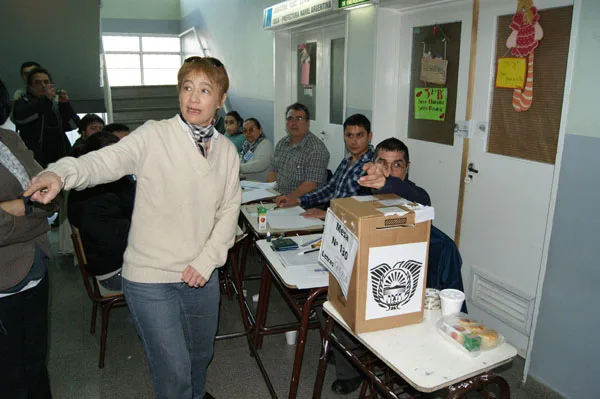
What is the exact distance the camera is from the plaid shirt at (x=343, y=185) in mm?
2867

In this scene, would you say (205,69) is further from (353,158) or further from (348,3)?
(348,3)

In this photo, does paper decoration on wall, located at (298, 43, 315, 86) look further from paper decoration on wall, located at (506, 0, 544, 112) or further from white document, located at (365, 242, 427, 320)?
white document, located at (365, 242, 427, 320)

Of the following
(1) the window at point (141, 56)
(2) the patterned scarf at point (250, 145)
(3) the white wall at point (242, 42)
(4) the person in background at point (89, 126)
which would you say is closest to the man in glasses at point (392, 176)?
(2) the patterned scarf at point (250, 145)

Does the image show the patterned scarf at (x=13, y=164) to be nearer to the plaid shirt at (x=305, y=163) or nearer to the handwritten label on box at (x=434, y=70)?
the plaid shirt at (x=305, y=163)

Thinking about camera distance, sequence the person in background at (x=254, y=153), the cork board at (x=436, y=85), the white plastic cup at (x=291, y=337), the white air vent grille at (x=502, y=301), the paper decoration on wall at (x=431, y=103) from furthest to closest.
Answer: the person in background at (x=254, y=153) → the paper decoration on wall at (x=431, y=103) → the cork board at (x=436, y=85) → the white plastic cup at (x=291, y=337) → the white air vent grille at (x=502, y=301)

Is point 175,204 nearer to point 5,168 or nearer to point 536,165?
point 5,168

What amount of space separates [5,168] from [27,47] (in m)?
5.68

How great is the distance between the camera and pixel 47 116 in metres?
4.29

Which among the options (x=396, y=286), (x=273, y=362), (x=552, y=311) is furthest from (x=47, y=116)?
(x=552, y=311)

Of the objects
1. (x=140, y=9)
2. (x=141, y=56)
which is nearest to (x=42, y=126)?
(x=140, y=9)

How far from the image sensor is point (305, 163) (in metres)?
3.61

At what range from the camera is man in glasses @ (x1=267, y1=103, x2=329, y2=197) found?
359 cm

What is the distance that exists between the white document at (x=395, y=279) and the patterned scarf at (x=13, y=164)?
3.67 feet

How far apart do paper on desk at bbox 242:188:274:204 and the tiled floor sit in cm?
80
